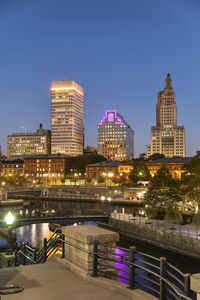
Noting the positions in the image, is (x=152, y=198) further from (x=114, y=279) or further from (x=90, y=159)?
(x=90, y=159)

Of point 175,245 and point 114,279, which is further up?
point 114,279

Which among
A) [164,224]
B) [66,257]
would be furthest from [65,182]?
[66,257]

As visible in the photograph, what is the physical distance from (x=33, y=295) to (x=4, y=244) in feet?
155

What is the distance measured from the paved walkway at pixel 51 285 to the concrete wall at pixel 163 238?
33463mm

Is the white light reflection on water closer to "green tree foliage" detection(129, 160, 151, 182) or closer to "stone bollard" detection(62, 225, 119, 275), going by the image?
"stone bollard" detection(62, 225, 119, 275)

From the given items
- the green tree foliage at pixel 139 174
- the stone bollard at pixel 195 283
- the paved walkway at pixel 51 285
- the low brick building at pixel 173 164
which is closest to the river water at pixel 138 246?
the paved walkway at pixel 51 285

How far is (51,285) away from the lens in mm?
8969

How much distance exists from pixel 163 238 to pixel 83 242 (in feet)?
131

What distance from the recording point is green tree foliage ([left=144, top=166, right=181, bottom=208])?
6259 cm

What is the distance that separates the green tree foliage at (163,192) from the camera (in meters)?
62.6

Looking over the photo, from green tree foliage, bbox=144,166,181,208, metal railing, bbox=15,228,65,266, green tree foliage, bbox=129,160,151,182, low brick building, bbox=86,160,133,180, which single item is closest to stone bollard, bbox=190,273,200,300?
metal railing, bbox=15,228,65,266

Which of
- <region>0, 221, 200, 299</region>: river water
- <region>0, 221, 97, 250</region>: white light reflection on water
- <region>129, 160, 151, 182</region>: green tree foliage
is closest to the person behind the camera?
<region>0, 221, 200, 299</region>: river water

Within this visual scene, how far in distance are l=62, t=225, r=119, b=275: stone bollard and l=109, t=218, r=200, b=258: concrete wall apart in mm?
33197

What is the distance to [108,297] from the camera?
805cm
